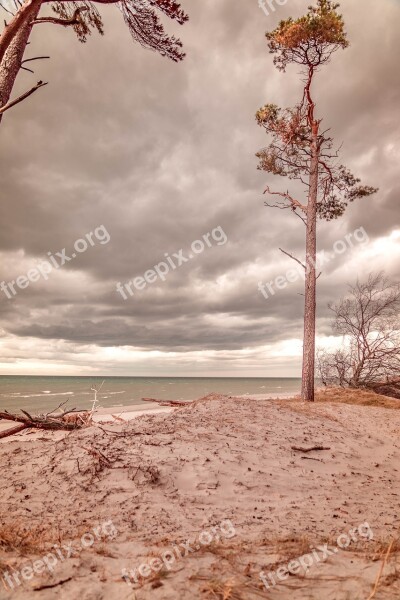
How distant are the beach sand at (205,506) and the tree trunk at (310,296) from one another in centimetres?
365

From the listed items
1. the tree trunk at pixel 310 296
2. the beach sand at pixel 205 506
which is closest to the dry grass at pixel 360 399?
the tree trunk at pixel 310 296

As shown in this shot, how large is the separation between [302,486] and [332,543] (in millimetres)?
1958

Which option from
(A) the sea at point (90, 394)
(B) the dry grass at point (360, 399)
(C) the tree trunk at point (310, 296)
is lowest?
(A) the sea at point (90, 394)

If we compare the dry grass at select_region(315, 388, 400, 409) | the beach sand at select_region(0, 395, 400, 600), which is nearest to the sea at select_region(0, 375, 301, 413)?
the beach sand at select_region(0, 395, 400, 600)

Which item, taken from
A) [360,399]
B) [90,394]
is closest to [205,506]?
[360,399]

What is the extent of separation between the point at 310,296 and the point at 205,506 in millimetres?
9323

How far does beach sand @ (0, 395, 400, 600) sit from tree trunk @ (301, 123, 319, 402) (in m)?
3.65

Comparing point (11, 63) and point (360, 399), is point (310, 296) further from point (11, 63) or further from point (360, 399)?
point (11, 63)

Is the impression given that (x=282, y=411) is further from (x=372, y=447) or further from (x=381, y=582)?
(x=381, y=582)

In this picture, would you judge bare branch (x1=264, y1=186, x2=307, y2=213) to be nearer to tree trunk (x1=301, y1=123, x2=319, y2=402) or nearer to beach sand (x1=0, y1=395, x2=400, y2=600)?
tree trunk (x1=301, y1=123, x2=319, y2=402)

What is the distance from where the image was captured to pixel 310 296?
1185cm

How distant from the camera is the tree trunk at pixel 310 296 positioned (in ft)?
37.1

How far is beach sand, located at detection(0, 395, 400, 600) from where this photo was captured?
203 cm

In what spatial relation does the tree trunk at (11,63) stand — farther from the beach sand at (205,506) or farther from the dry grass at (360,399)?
the dry grass at (360,399)
